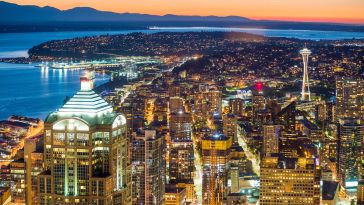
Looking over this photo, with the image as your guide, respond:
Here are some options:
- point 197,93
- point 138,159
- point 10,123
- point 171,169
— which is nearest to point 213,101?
point 197,93

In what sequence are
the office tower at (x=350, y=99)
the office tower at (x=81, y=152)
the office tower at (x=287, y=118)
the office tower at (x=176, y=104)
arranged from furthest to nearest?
the office tower at (x=176, y=104) < the office tower at (x=350, y=99) < the office tower at (x=287, y=118) < the office tower at (x=81, y=152)

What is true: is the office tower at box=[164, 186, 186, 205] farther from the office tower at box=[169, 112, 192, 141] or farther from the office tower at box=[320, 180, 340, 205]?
the office tower at box=[169, 112, 192, 141]

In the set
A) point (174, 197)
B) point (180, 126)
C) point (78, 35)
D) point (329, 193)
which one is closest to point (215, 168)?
point (174, 197)

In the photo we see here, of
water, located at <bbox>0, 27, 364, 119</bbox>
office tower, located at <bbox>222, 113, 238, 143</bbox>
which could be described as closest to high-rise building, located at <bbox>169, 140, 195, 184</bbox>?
office tower, located at <bbox>222, 113, 238, 143</bbox>

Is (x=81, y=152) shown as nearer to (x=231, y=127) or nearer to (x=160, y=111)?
(x=231, y=127)

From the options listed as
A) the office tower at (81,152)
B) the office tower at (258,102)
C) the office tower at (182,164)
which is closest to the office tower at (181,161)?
the office tower at (182,164)

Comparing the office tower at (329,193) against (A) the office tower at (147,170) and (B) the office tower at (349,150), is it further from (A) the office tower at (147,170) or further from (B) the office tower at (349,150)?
(A) the office tower at (147,170)

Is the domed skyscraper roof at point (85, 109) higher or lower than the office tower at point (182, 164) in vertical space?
higher
